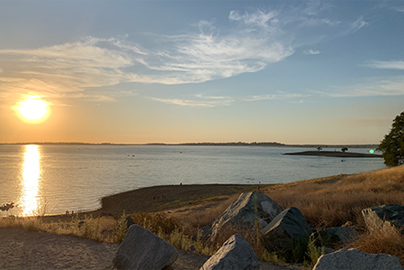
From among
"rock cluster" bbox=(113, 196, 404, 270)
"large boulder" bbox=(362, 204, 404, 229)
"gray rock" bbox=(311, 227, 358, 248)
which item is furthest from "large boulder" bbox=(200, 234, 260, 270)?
"large boulder" bbox=(362, 204, 404, 229)

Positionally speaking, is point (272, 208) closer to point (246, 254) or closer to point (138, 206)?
point (246, 254)

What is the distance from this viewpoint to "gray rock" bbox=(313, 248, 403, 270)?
163 inches

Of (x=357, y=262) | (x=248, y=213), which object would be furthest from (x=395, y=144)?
(x=357, y=262)

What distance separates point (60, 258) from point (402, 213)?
8.70 metres

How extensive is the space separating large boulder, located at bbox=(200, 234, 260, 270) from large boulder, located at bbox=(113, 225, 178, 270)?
116 centimetres

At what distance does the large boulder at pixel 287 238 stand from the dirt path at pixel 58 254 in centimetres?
123

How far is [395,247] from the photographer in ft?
21.1

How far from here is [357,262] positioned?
422cm

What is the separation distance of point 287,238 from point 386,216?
265cm

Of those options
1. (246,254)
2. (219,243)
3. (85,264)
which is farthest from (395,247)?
(85,264)

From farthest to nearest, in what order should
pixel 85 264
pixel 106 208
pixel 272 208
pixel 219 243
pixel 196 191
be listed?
pixel 196 191 < pixel 106 208 < pixel 272 208 < pixel 219 243 < pixel 85 264

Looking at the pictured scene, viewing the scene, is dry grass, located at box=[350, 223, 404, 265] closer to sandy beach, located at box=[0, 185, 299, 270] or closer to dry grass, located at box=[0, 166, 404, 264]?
dry grass, located at box=[0, 166, 404, 264]

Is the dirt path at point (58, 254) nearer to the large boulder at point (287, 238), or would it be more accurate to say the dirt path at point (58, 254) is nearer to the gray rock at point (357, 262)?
the large boulder at point (287, 238)

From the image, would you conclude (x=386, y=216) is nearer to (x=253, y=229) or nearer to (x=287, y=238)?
(x=287, y=238)
